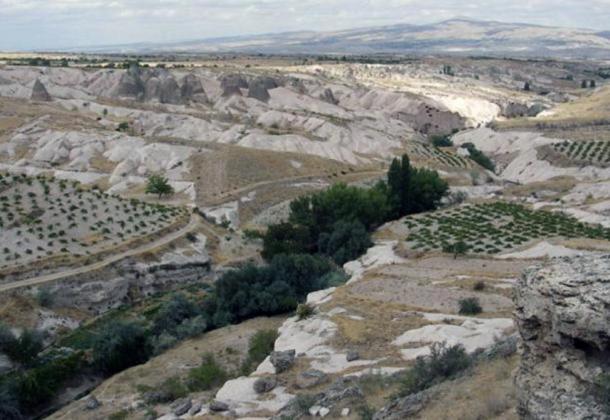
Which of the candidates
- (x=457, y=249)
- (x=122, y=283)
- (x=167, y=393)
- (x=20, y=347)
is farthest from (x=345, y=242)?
(x=167, y=393)

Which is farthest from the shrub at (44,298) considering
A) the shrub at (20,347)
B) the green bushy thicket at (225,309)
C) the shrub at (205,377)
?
the shrub at (205,377)

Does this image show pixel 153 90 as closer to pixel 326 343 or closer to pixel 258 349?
pixel 258 349

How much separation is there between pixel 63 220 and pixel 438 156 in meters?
53.3

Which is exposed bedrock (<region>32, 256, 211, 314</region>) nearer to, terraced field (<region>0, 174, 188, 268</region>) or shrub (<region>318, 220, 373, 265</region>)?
terraced field (<region>0, 174, 188, 268</region>)

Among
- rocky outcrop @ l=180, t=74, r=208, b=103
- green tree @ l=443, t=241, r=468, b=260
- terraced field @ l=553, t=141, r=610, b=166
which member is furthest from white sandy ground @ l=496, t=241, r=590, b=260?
rocky outcrop @ l=180, t=74, r=208, b=103

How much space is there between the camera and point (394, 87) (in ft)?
→ 474

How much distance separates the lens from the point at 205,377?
23.5 m

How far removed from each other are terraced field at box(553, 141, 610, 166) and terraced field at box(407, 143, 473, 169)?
10628mm

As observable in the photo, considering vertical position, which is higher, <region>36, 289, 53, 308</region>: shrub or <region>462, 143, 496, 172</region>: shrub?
<region>36, 289, 53, 308</region>: shrub

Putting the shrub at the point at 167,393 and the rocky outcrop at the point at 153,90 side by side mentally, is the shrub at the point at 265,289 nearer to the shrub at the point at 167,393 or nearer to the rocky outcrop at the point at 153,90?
the shrub at the point at 167,393

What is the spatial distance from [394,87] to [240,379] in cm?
12826

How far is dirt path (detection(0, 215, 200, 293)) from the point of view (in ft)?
118

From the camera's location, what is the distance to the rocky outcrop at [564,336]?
32.6ft

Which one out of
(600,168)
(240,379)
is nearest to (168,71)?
(600,168)
